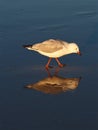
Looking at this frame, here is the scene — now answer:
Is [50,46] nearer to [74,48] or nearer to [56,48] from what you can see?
[56,48]

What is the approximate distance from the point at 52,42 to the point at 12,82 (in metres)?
1.18

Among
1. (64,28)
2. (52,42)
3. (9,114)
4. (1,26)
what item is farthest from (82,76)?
(1,26)

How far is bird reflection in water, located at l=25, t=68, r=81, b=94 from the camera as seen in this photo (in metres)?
7.19

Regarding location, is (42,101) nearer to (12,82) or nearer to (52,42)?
(12,82)

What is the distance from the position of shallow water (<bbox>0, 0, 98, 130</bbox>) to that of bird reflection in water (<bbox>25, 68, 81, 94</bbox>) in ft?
0.24

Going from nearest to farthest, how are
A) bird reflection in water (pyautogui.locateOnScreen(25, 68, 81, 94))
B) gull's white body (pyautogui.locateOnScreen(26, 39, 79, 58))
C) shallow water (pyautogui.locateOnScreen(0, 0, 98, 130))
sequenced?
shallow water (pyautogui.locateOnScreen(0, 0, 98, 130)) → bird reflection in water (pyautogui.locateOnScreen(25, 68, 81, 94)) → gull's white body (pyautogui.locateOnScreen(26, 39, 79, 58))

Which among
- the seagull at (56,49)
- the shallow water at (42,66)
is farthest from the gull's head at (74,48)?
the shallow water at (42,66)

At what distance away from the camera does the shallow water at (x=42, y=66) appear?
623 cm

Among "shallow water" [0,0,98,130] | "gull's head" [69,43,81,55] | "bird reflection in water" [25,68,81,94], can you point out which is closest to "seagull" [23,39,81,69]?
"gull's head" [69,43,81,55]

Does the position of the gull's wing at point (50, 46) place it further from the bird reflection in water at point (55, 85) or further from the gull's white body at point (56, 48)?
the bird reflection in water at point (55, 85)

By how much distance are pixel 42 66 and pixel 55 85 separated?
31.1 inches

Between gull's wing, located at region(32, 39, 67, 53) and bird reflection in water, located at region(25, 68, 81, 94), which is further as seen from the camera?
gull's wing, located at region(32, 39, 67, 53)

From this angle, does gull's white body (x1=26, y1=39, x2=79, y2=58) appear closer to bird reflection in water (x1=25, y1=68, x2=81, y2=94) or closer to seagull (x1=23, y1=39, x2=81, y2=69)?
seagull (x1=23, y1=39, x2=81, y2=69)

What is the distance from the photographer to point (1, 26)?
1027 centimetres
